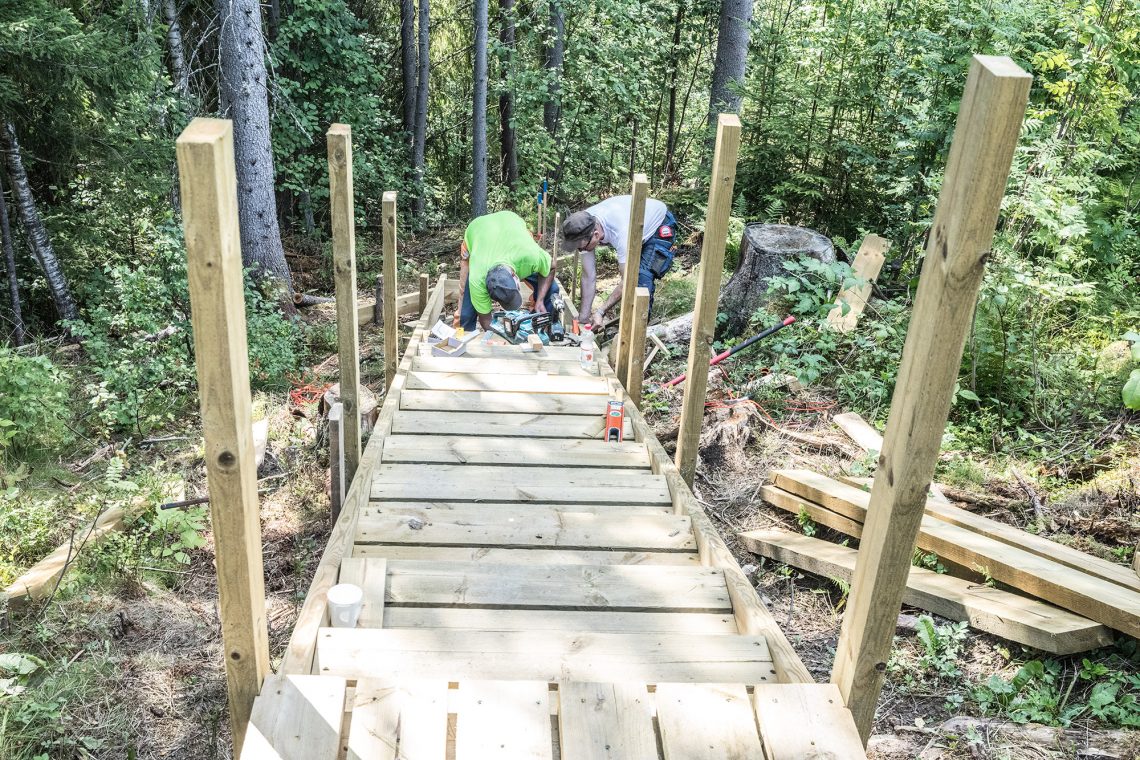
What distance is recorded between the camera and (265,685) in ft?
5.79

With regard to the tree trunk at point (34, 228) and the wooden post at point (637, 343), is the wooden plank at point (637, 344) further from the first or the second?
the tree trunk at point (34, 228)

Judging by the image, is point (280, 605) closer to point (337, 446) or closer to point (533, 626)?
point (337, 446)

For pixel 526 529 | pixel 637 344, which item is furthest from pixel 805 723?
pixel 637 344

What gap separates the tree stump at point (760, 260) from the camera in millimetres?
6453

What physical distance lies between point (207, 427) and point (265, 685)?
677 millimetres

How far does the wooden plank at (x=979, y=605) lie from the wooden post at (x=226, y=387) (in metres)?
2.08

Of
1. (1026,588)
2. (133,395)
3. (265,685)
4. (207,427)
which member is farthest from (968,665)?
(133,395)

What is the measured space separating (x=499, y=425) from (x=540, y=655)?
2.35 m

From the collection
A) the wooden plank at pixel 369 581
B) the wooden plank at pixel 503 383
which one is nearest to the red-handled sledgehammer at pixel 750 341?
the wooden plank at pixel 503 383

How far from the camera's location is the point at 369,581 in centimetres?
246

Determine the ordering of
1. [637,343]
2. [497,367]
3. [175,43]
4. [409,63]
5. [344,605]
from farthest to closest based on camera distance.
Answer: [409,63] → [175,43] → [497,367] → [637,343] → [344,605]

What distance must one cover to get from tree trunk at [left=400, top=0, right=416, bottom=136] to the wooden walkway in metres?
11.5

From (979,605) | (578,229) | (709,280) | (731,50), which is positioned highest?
(731,50)

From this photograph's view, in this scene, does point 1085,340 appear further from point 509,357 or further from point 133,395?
point 133,395
